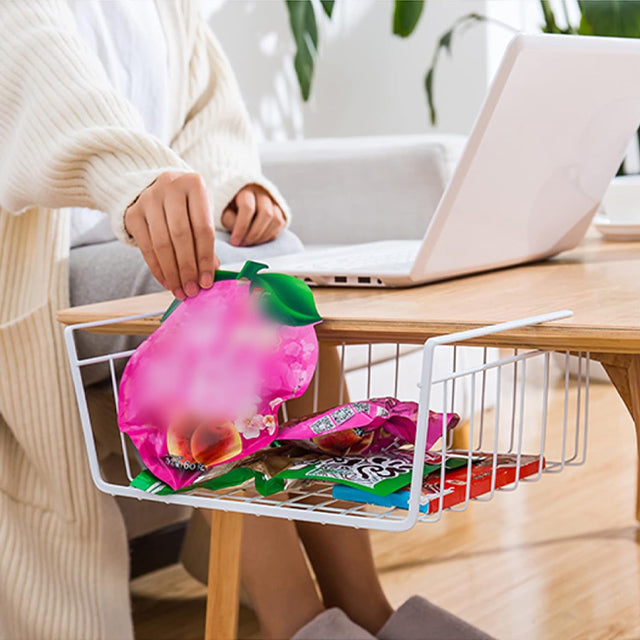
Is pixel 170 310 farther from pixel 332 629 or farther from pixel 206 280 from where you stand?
pixel 332 629

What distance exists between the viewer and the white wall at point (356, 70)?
8.85 ft

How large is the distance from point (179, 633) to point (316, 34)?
1804 mm

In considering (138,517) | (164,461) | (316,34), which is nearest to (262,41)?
(316,34)

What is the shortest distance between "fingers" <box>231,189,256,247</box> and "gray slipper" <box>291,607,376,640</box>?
0.47m

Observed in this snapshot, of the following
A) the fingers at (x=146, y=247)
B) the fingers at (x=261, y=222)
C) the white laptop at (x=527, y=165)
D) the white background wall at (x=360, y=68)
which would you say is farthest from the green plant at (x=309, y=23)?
the fingers at (x=146, y=247)

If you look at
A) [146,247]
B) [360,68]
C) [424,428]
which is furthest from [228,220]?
[360,68]

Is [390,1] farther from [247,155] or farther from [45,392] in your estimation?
[45,392]

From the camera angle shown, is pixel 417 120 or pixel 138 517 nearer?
pixel 138 517

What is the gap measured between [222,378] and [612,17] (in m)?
1.95

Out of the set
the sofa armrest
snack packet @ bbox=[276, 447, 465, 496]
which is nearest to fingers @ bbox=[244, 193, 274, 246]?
snack packet @ bbox=[276, 447, 465, 496]

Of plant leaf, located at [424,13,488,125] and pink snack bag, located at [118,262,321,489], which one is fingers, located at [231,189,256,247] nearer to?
pink snack bag, located at [118,262,321,489]

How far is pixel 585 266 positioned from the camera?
91cm

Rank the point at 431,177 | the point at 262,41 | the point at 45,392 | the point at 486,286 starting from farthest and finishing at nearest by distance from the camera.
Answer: the point at 262,41, the point at 431,177, the point at 45,392, the point at 486,286

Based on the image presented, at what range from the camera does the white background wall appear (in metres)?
2.69
